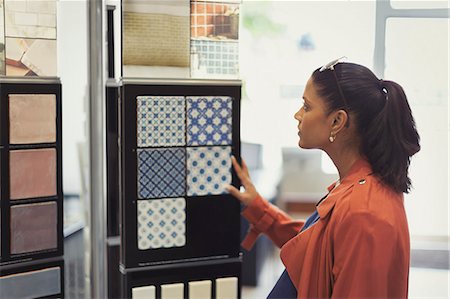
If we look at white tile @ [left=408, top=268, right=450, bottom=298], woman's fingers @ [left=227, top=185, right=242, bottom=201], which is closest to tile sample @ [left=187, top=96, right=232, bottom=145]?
woman's fingers @ [left=227, top=185, right=242, bottom=201]

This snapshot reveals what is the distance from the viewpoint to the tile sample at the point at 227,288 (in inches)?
55.1

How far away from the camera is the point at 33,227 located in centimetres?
134

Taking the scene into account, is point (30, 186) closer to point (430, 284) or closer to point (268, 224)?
point (268, 224)

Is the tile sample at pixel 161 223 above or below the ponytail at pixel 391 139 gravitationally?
below

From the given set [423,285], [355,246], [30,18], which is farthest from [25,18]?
[423,285]

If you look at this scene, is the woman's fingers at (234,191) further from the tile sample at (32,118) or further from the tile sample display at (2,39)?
the tile sample display at (2,39)

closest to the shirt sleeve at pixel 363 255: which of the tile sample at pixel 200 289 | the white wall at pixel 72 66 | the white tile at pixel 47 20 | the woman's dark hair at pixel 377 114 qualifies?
the woman's dark hair at pixel 377 114

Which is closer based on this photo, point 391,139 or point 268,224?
point 391,139

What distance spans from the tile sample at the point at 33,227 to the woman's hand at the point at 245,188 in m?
0.42

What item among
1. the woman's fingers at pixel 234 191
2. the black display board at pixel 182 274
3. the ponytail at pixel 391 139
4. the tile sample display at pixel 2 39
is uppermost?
the tile sample display at pixel 2 39

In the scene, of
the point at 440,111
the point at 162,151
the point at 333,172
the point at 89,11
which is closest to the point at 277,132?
the point at 333,172

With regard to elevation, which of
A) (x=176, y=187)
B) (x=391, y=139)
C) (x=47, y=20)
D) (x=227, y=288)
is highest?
(x=47, y=20)

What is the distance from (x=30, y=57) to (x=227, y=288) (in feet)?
2.31

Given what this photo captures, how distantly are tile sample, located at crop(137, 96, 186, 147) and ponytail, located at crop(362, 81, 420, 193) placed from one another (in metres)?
0.41
